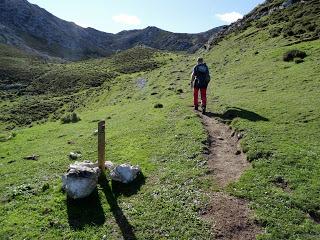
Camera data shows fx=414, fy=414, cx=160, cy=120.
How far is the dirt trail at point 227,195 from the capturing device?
16.1 m

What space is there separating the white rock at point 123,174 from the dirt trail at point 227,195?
4.12 m

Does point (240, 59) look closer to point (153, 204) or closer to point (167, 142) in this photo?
point (167, 142)

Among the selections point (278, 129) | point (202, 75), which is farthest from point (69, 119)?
point (278, 129)

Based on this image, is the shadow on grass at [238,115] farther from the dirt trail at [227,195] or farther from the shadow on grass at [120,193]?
the shadow on grass at [120,193]


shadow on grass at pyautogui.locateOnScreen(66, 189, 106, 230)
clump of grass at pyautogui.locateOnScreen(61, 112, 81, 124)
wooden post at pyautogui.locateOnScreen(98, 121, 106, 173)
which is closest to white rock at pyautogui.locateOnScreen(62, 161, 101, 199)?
shadow on grass at pyautogui.locateOnScreen(66, 189, 106, 230)

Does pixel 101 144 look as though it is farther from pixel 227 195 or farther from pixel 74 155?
pixel 227 195

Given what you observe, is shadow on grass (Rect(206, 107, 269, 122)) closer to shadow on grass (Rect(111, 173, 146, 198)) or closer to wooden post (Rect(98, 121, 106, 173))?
shadow on grass (Rect(111, 173, 146, 198))

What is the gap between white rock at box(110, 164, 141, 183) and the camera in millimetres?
20188

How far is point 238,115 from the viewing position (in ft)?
107

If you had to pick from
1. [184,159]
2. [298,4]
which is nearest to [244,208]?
[184,159]

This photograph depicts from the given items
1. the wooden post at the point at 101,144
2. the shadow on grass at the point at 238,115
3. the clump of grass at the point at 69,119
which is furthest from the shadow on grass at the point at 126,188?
the clump of grass at the point at 69,119

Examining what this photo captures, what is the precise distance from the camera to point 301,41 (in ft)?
199

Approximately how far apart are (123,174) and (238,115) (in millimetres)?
14953

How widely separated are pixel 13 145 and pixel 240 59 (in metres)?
41.1
